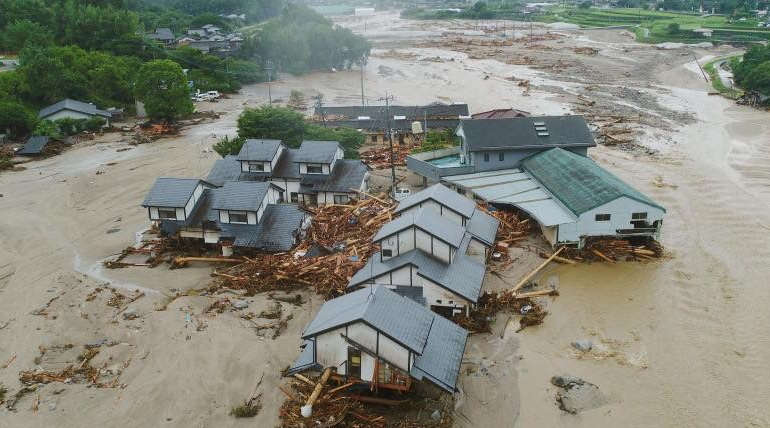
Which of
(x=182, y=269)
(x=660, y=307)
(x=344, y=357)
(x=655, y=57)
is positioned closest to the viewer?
(x=344, y=357)

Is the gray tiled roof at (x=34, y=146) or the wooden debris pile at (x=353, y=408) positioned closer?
the wooden debris pile at (x=353, y=408)

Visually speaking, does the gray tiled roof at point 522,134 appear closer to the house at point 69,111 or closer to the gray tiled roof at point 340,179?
the gray tiled roof at point 340,179

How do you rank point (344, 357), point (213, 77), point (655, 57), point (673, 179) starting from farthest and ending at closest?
point (655, 57)
point (213, 77)
point (673, 179)
point (344, 357)

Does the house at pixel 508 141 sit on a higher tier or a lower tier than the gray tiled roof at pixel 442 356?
higher

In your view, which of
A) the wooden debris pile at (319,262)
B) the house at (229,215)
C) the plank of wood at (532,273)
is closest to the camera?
the plank of wood at (532,273)

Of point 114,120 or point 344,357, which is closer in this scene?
point 344,357

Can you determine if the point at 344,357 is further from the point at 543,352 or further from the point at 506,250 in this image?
the point at 506,250

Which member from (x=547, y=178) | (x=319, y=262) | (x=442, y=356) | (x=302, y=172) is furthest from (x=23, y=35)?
(x=442, y=356)

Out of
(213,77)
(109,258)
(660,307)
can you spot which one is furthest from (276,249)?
(213,77)

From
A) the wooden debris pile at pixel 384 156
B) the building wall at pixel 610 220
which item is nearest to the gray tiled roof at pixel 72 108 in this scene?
the wooden debris pile at pixel 384 156
